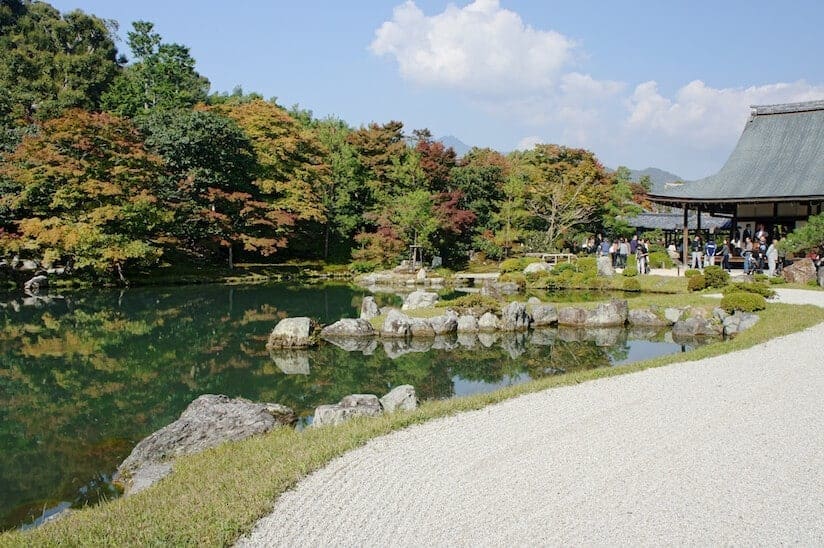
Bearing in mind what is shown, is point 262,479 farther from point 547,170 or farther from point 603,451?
point 547,170

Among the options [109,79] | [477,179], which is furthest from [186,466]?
[109,79]

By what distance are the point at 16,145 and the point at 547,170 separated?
24067mm

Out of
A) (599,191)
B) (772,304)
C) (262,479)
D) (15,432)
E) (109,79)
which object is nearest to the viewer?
(262,479)

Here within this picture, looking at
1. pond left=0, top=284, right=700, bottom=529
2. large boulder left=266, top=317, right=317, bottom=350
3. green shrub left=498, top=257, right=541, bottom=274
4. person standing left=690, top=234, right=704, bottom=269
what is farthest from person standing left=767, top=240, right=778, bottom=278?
large boulder left=266, top=317, right=317, bottom=350

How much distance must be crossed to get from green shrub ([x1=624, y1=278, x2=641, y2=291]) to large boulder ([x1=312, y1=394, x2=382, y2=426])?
53.8ft

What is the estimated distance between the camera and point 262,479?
4.89m

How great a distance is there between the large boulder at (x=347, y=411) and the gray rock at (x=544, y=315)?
30.0 feet

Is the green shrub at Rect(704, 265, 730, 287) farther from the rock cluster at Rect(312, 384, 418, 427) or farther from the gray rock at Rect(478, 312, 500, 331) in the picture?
the rock cluster at Rect(312, 384, 418, 427)

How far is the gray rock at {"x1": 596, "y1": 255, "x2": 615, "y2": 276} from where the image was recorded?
24.0 metres

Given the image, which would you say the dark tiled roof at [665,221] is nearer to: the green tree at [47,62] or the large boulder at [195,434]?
the green tree at [47,62]

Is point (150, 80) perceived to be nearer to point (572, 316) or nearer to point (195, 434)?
point (572, 316)

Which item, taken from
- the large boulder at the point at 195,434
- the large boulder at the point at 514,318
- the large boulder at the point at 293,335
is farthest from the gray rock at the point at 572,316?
the large boulder at the point at 195,434

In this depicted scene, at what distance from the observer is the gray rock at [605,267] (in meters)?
24.0

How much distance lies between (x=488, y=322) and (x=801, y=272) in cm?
959
